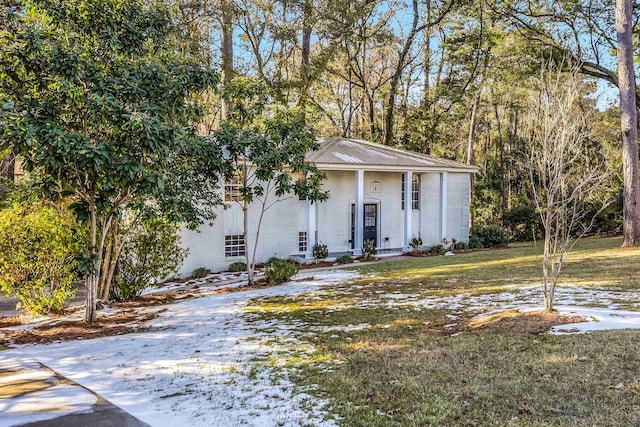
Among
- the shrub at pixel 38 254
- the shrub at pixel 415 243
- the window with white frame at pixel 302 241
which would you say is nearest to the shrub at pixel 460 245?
the shrub at pixel 415 243

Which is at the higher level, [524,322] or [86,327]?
[524,322]

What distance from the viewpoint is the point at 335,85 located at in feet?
103

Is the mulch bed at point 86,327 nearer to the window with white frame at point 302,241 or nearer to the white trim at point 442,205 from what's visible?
the window with white frame at point 302,241

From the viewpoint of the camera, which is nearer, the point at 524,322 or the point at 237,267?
the point at 524,322

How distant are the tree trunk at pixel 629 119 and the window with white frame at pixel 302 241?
37.8 ft

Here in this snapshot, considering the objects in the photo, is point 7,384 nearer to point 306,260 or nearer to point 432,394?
point 432,394

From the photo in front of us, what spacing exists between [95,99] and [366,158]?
13.1m

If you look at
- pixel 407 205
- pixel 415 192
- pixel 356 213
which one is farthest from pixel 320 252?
pixel 415 192

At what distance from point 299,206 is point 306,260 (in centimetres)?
215

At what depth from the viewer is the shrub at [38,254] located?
8.82 metres

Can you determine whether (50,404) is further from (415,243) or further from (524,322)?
(415,243)

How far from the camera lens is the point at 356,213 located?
1780cm

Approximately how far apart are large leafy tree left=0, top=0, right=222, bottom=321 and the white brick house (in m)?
7.03

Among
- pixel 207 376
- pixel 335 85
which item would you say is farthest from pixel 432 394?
pixel 335 85
